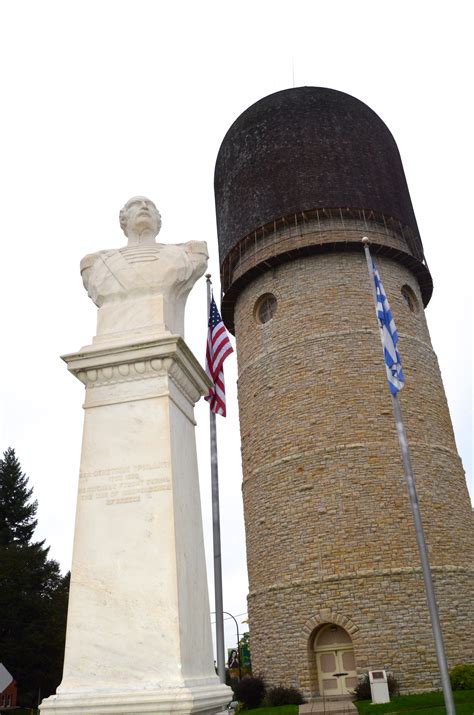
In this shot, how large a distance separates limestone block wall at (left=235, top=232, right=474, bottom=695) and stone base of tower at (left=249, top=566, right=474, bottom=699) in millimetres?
36

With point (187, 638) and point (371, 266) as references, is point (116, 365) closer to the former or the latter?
point (187, 638)

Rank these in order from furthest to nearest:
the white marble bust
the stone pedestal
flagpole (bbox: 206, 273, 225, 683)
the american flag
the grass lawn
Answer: the grass lawn < the american flag < flagpole (bbox: 206, 273, 225, 683) < the white marble bust < the stone pedestal

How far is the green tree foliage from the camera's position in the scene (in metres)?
35.0

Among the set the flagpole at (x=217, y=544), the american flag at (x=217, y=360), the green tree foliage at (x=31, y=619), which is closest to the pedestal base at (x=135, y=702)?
the flagpole at (x=217, y=544)

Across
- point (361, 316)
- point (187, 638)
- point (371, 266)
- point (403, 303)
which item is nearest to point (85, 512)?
point (187, 638)

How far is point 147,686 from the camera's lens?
4246mm

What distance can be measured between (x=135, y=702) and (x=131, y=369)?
2465mm

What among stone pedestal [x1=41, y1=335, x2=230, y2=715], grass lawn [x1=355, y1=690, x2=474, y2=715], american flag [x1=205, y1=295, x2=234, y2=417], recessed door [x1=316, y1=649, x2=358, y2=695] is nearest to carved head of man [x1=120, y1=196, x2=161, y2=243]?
stone pedestal [x1=41, y1=335, x2=230, y2=715]

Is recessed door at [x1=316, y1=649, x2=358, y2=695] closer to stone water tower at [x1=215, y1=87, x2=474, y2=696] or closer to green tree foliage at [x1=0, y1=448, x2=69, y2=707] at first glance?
stone water tower at [x1=215, y1=87, x2=474, y2=696]

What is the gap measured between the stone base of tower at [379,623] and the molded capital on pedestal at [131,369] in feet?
51.9

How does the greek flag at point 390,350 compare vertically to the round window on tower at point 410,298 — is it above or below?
below

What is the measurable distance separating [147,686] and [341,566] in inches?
640

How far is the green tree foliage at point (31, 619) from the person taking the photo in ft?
115

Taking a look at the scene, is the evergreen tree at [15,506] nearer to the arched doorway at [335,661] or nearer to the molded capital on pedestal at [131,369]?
the arched doorway at [335,661]
